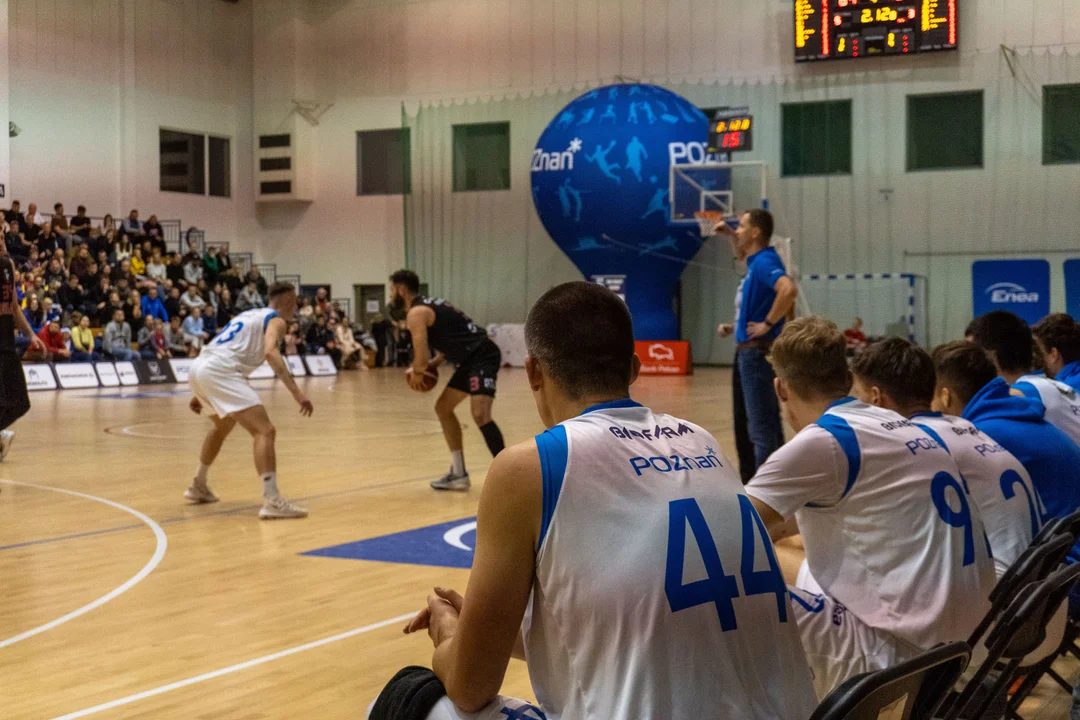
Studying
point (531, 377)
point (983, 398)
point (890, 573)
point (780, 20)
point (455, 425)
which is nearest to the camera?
point (531, 377)

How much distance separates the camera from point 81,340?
72.2 ft

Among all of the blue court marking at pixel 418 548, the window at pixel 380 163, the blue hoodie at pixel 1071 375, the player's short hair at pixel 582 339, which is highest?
the window at pixel 380 163

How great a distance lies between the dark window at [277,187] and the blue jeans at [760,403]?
25.8m

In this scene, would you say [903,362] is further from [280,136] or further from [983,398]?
[280,136]

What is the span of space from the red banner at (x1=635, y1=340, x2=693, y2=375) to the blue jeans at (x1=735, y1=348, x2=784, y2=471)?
18.8 meters

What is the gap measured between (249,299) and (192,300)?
7.00ft

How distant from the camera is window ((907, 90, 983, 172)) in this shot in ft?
84.5

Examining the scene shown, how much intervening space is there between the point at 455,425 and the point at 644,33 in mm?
20761

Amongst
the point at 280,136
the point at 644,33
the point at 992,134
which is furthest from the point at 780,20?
the point at 280,136

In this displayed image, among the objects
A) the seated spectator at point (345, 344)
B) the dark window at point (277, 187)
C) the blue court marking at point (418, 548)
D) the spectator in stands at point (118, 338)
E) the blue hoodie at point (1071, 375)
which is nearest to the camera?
the blue hoodie at point (1071, 375)

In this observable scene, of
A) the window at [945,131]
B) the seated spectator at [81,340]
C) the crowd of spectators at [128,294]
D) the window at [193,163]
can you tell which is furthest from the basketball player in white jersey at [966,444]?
the window at [193,163]

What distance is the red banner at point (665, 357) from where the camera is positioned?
26656 mm

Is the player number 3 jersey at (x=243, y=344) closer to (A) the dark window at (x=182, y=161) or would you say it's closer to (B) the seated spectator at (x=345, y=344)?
(B) the seated spectator at (x=345, y=344)

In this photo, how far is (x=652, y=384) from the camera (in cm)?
2280
